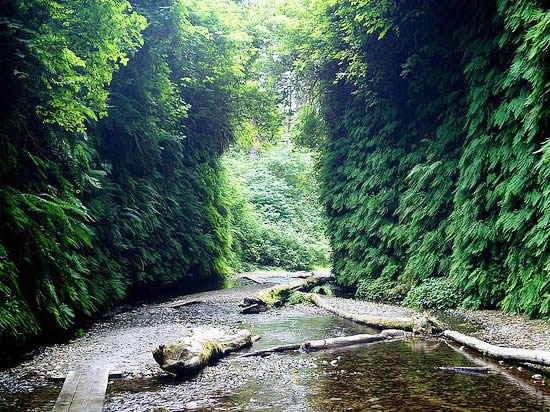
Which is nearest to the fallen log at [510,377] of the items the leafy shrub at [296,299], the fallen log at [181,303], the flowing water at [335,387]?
the flowing water at [335,387]

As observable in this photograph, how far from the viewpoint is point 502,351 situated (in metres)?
5.37

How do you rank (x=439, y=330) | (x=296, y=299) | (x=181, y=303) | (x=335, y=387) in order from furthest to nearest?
(x=296, y=299), (x=181, y=303), (x=439, y=330), (x=335, y=387)

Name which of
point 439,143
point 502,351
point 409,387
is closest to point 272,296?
point 439,143

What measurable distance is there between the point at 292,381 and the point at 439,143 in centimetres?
729

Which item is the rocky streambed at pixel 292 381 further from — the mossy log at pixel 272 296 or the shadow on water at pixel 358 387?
the mossy log at pixel 272 296

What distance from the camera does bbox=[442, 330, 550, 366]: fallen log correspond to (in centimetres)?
477

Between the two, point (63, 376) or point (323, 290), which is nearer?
point (63, 376)

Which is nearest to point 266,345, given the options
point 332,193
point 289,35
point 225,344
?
point 225,344

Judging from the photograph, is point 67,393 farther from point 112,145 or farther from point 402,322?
point 112,145

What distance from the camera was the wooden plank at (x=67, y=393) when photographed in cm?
409

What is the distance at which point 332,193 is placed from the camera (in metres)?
15.4

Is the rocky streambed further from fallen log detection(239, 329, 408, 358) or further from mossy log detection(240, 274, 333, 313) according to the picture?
mossy log detection(240, 274, 333, 313)

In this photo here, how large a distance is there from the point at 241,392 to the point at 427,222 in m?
7.17

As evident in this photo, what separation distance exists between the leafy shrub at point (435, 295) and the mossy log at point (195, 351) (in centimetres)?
445
